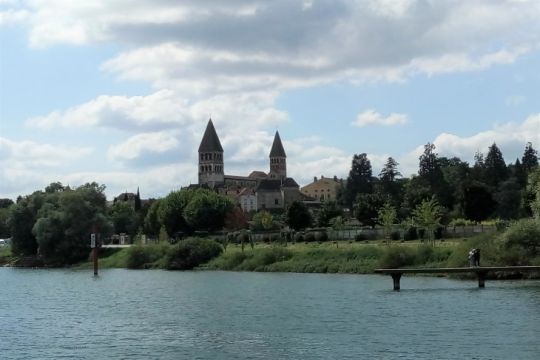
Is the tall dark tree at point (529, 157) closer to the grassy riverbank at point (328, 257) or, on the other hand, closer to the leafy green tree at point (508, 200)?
the leafy green tree at point (508, 200)

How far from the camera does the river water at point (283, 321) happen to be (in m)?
34.5

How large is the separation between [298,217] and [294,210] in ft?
4.81

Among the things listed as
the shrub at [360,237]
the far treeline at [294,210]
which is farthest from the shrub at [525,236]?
the shrub at [360,237]

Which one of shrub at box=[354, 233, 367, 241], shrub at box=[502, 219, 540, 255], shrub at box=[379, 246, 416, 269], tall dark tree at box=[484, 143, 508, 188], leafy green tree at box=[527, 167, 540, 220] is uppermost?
tall dark tree at box=[484, 143, 508, 188]

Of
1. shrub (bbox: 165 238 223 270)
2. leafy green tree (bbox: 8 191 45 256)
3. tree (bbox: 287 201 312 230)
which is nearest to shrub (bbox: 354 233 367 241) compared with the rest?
shrub (bbox: 165 238 223 270)

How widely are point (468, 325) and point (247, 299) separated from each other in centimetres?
2099

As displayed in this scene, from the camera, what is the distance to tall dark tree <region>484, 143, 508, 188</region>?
165 metres

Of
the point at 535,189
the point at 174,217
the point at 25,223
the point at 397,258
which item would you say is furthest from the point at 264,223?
the point at 535,189

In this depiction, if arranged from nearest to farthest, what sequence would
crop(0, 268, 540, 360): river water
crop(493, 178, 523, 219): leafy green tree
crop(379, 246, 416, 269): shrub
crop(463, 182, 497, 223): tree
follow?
crop(0, 268, 540, 360): river water, crop(379, 246, 416, 269): shrub, crop(463, 182, 497, 223): tree, crop(493, 178, 523, 219): leafy green tree

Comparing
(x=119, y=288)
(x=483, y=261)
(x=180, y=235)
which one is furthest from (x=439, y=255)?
(x=180, y=235)

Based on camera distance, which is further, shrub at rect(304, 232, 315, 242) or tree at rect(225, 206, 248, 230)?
tree at rect(225, 206, 248, 230)

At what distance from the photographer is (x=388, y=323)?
41344 millimetres

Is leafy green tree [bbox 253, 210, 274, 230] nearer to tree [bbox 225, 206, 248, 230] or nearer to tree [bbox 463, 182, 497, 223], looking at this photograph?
tree [bbox 225, 206, 248, 230]

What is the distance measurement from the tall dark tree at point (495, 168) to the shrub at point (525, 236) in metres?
98.1
